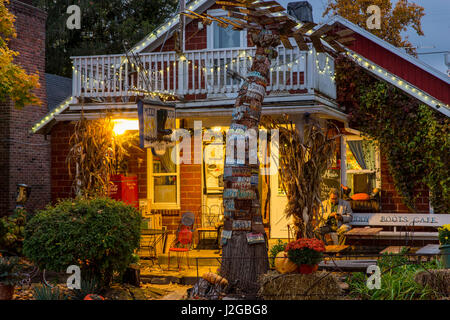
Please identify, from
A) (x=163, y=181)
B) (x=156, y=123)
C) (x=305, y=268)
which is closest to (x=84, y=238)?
(x=156, y=123)

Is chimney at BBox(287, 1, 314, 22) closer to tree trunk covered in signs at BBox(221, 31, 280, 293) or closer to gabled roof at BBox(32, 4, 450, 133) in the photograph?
gabled roof at BBox(32, 4, 450, 133)

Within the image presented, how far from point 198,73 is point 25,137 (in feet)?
24.2

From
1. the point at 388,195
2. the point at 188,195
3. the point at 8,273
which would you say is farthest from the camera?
the point at 188,195

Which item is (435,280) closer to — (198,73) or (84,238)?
(84,238)

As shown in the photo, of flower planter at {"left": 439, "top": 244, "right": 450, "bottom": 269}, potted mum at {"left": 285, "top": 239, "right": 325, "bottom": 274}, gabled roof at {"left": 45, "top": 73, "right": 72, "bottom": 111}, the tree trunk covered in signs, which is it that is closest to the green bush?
the tree trunk covered in signs

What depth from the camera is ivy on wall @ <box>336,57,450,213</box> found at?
11717mm

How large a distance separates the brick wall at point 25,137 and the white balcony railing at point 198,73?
195 inches

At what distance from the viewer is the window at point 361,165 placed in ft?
42.6

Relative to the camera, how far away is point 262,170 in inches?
531

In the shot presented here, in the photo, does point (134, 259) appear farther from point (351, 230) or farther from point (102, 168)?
point (351, 230)

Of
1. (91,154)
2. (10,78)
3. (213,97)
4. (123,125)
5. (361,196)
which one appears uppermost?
(10,78)

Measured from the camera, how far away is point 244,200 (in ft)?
27.2

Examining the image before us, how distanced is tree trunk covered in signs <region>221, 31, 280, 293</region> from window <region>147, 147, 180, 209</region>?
573 centimetres
